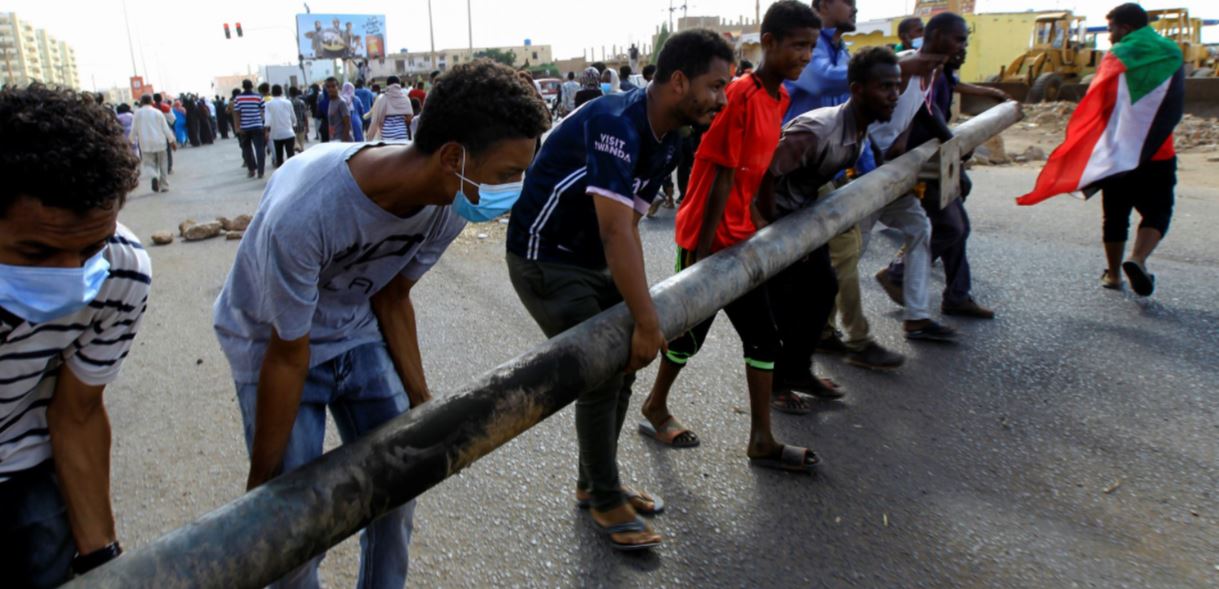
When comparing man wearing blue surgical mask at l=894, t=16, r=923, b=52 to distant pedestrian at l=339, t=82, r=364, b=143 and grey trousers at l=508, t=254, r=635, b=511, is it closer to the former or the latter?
grey trousers at l=508, t=254, r=635, b=511

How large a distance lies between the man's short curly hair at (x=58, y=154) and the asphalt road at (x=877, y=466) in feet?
5.34

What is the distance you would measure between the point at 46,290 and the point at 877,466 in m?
2.79

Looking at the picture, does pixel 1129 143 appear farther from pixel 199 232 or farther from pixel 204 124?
pixel 204 124

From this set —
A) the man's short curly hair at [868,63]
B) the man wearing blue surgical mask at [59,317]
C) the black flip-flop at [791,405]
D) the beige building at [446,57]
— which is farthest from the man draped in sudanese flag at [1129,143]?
the beige building at [446,57]

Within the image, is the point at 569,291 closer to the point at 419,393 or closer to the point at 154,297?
the point at 419,393

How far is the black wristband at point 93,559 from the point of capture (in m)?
1.64

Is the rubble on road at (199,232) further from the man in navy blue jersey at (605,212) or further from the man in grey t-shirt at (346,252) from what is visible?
the man in grey t-shirt at (346,252)

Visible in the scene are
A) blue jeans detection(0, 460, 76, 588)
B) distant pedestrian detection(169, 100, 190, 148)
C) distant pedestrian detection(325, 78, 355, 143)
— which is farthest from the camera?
distant pedestrian detection(169, 100, 190, 148)

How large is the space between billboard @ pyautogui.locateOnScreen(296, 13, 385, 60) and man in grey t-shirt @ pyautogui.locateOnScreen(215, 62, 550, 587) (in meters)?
56.2

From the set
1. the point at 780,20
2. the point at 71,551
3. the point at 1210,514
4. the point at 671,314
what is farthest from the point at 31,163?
the point at 1210,514

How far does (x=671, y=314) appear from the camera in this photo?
2.25 meters

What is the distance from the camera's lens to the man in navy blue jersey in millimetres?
2299

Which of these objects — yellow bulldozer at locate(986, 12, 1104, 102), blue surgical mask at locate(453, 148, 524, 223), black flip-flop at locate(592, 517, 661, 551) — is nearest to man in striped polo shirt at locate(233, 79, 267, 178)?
black flip-flop at locate(592, 517, 661, 551)

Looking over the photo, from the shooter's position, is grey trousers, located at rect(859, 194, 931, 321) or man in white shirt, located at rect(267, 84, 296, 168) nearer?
grey trousers, located at rect(859, 194, 931, 321)
